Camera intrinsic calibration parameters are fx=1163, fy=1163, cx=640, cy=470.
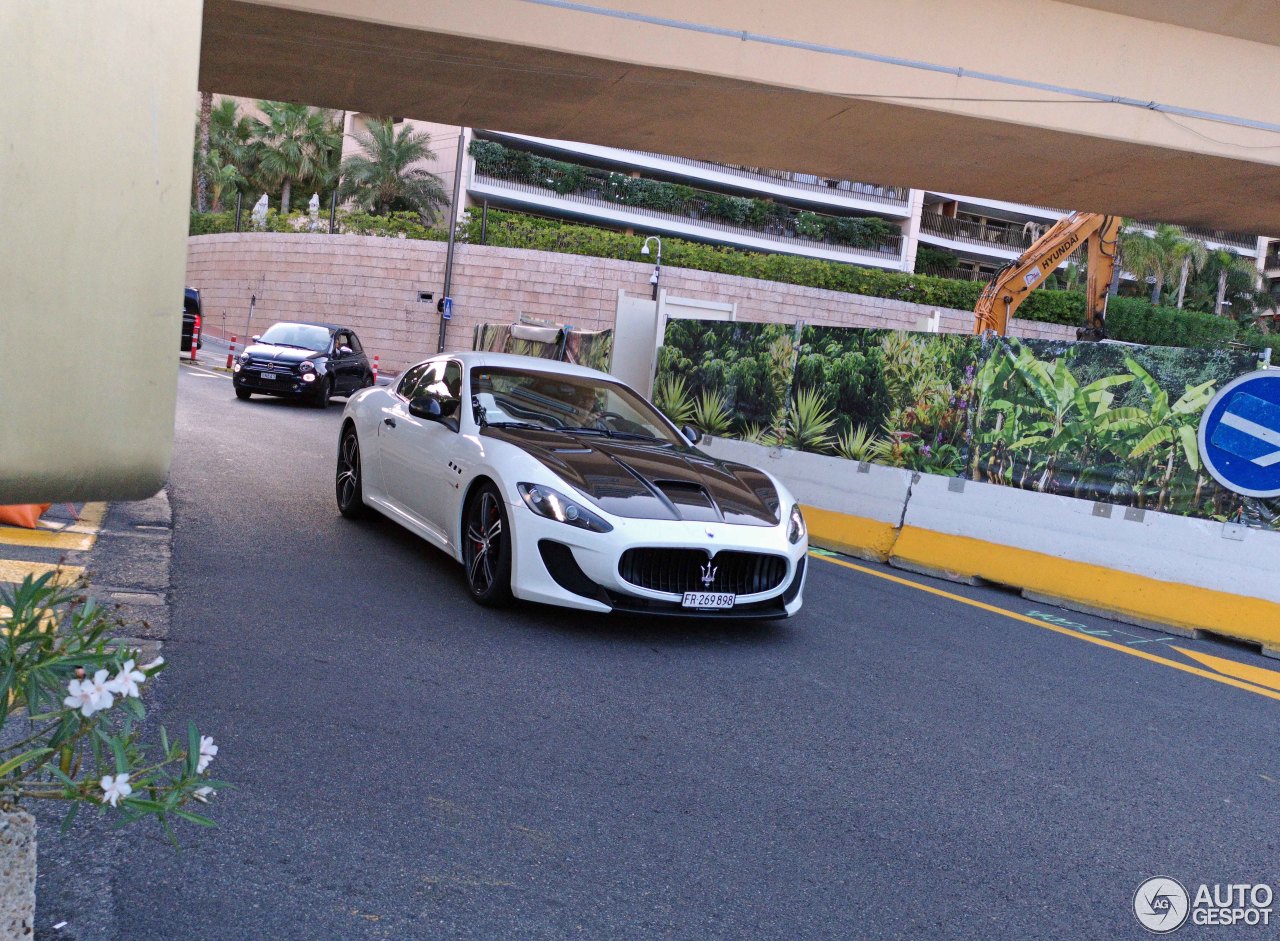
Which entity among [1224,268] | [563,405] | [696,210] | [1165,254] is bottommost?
[563,405]

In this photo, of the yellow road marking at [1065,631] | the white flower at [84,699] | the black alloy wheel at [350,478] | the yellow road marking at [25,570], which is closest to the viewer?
the white flower at [84,699]

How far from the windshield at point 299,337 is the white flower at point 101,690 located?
65.1 feet

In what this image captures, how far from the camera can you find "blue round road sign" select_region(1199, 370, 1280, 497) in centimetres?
795

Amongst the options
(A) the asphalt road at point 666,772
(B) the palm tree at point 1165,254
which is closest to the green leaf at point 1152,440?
(A) the asphalt road at point 666,772

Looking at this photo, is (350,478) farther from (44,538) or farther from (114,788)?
(114,788)

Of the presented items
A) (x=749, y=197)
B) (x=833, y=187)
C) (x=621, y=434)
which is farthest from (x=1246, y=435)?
(x=833, y=187)

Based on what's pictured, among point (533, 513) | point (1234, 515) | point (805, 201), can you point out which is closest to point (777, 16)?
point (1234, 515)

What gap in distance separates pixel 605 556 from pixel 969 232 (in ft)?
211

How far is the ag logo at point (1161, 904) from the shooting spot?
11.2 ft

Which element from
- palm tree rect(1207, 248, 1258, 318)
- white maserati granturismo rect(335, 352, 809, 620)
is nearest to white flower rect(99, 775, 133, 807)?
white maserati granturismo rect(335, 352, 809, 620)

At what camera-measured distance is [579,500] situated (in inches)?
236

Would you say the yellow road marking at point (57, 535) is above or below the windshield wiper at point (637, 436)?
below

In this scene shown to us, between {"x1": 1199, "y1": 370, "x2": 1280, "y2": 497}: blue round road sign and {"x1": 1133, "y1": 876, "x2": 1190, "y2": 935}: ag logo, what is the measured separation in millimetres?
5152

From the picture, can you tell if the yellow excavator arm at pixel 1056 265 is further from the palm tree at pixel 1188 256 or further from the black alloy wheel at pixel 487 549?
the palm tree at pixel 1188 256
